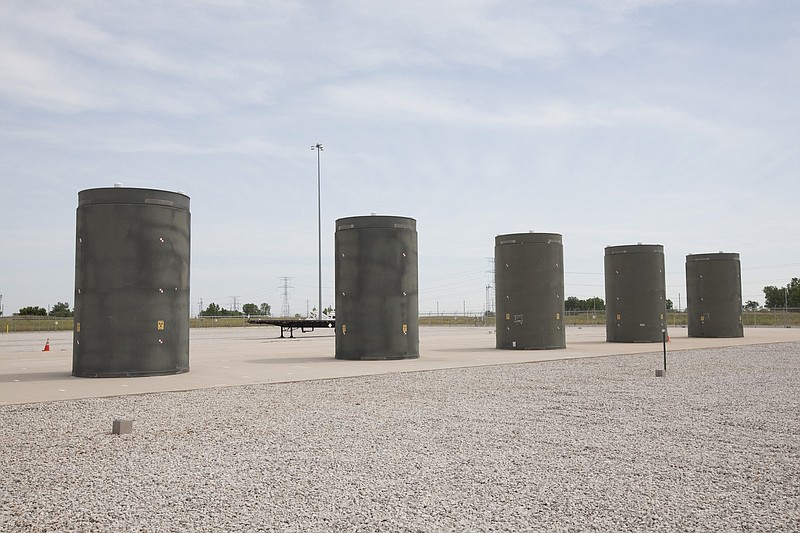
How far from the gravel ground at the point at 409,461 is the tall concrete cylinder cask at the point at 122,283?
12.6 ft

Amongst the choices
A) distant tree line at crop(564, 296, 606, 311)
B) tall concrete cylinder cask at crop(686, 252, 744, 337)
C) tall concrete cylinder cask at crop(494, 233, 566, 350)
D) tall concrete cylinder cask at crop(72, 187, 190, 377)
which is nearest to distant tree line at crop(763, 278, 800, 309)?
distant tree line at crop(564, 296, 606, 311)

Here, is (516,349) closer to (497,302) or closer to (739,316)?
(497,302)

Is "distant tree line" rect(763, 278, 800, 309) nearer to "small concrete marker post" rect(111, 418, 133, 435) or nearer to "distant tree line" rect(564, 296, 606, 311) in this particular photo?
"distant tree line" rect(564, 296, 606, 311)

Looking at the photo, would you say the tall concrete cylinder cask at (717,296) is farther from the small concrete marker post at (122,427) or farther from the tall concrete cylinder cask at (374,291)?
the small concrete marker post at (122,427)

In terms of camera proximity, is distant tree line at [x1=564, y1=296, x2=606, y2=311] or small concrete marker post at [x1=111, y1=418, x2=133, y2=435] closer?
small concrete marker post at [x1=111, y1=418, x2=133, y2=435]

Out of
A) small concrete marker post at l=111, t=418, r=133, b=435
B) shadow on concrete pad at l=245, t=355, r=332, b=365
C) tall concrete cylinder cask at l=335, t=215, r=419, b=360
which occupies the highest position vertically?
tall concrete cylinder cask at l=335, t=215, r=419, b=360

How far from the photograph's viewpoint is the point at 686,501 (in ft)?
19.5

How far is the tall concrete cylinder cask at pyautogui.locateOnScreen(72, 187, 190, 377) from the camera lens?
16406 mm

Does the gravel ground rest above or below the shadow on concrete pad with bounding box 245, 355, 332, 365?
below

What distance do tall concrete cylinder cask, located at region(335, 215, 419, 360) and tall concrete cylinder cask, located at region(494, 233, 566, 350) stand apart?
6.17m

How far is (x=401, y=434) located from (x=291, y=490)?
9.34 ft

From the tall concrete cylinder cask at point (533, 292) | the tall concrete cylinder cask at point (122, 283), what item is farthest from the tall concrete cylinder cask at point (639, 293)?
the tall concrete cylinder cask at point (122, 283)

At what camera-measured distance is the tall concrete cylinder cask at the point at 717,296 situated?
1405 inches

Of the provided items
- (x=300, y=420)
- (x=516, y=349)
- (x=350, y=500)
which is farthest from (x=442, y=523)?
(x=516, y=349)
